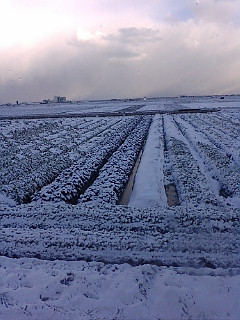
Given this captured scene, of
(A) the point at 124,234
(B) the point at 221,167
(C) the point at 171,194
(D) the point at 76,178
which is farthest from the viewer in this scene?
(B) the point at 221,167

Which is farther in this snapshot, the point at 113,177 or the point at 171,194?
the point at 113,177

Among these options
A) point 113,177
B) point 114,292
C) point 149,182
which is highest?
point 113,177

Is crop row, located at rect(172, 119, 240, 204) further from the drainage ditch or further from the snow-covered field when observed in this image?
the drainage ditch

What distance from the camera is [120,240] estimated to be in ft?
24.7

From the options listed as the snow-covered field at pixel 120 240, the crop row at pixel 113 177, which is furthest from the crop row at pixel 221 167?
the crop row at pixel 113 177

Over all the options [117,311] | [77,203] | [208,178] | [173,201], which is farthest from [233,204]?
[117,311]

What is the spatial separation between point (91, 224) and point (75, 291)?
9.97ft

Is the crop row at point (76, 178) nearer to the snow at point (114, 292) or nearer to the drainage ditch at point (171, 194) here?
the drainage ditch at point (171, 194)

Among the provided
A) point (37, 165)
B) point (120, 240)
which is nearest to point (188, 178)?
point (120, 240)

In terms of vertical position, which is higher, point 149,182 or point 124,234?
point 149,182

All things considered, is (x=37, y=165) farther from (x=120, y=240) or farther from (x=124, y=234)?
(x=120, y=240)

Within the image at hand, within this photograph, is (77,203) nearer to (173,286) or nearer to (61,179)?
(61,179)

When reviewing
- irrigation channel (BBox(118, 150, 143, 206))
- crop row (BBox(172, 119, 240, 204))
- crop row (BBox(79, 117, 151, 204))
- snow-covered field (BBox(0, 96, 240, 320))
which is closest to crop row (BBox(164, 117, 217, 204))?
snow-covered field (BBox(0, 96, 240, 320))

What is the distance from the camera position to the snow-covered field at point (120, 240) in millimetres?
5184
